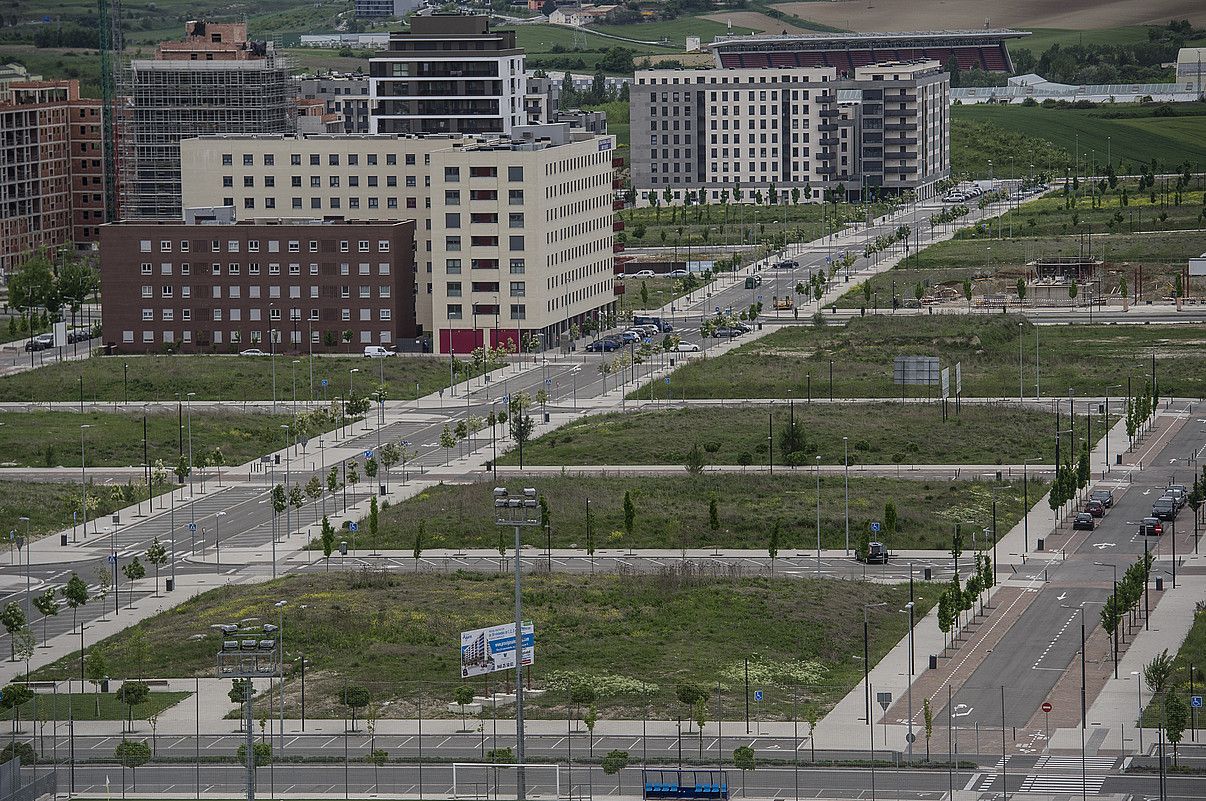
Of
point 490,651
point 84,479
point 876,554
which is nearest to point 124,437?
point 84,479

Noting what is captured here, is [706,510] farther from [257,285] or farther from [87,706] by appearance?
[257,285]

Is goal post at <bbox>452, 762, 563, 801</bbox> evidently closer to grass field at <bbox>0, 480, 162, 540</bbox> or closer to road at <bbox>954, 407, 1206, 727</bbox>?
road at <bbox>954, 407, 1206, 727</bbox>

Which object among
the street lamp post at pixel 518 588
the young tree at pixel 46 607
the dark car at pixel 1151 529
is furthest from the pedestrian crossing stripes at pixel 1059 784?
the young tree at pixel 46 607

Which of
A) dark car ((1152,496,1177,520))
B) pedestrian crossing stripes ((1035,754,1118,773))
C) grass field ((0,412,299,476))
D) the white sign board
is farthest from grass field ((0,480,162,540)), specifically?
pedestrian crossing stripes ((1035,754,1118,773))

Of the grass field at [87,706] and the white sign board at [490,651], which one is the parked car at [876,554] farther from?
the grass field at [87,706]

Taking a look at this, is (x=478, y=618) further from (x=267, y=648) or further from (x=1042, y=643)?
(x=1042, y=643)

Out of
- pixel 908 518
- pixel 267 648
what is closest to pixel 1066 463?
pixel 908 518
